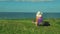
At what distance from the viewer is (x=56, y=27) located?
51.2 feet

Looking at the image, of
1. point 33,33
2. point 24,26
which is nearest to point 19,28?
point 24,26

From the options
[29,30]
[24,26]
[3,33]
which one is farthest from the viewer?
[24,26]

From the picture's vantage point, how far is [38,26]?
51.5 feet

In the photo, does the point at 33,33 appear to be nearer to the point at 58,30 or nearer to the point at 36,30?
the point at 36,30

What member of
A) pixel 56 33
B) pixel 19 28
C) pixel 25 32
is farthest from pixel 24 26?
pixel 56 33

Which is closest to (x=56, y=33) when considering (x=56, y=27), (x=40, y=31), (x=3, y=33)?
(x=40, y=31)

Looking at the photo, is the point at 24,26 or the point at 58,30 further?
the point at 24,26

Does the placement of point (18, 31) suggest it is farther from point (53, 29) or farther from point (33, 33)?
point (53, 29)

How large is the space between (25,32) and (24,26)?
6.13 ft

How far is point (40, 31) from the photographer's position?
14055 mm

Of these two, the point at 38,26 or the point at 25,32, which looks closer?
the point at 25,32

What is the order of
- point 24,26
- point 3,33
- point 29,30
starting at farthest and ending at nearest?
point 24,26 → point 29,30 → point 3,33

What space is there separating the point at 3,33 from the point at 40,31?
231cm

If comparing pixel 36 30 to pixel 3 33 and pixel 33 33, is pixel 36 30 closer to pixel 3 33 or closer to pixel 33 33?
pixel 33 33
